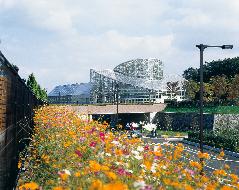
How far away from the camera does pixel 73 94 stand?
122562 millimetres

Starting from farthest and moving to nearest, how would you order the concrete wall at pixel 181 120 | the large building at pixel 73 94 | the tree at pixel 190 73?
the tree at pixel 190 73, the large building at pixel 73 94, the concrete wall at pixel 181 120

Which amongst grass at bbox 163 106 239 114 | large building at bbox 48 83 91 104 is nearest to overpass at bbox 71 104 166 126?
grass at bbox 163 106 239 114

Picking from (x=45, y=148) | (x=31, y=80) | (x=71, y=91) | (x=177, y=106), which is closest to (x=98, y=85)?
(x=71, y=91)

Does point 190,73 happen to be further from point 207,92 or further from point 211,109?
point 211,109

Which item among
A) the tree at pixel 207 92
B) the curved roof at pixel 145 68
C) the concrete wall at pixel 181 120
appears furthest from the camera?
the curved roof at pixel 145 68

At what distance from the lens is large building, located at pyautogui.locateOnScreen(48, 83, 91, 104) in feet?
385

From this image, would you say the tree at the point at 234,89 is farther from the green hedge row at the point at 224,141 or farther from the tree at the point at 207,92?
the green hedge row at the point at 224,141

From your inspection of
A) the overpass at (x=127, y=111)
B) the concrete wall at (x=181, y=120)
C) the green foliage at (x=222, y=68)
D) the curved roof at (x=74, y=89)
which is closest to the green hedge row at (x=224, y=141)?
the concrete wall at (x=181, y=120)

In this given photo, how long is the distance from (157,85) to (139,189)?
331ft

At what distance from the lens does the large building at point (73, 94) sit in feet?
385

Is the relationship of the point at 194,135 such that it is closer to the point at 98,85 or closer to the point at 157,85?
the point at 157,85

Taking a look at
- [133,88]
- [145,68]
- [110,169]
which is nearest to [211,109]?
[133,88]

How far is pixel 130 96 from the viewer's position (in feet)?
331

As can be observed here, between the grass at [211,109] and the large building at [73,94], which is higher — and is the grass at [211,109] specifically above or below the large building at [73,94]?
below
